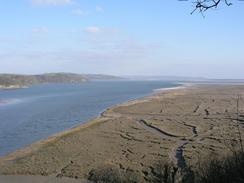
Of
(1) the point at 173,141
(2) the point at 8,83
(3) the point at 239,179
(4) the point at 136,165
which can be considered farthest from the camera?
(2) the point at 8,83

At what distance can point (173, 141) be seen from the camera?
30031mm

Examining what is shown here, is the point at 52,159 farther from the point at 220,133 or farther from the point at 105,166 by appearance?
the point at 220,133

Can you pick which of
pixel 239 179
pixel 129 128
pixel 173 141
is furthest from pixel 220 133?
pixel 239 179

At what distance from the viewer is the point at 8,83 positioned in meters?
159

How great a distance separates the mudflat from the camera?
23.0m

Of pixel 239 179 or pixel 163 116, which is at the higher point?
pixel 239 179

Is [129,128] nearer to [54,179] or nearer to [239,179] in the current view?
[54,179]

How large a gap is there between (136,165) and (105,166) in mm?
1592

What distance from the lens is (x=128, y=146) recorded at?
28.2 m

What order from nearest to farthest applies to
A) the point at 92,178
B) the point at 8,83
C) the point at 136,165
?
the point at 92,178
the point at 136,165
the point at 8,83

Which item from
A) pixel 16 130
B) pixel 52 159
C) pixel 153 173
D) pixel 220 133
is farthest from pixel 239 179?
pixel 16 130

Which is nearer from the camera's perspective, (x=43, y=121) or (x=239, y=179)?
(x=239, y=179)

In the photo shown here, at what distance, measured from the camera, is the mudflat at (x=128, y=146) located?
75.3 feet

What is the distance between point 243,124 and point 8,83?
133 meters
